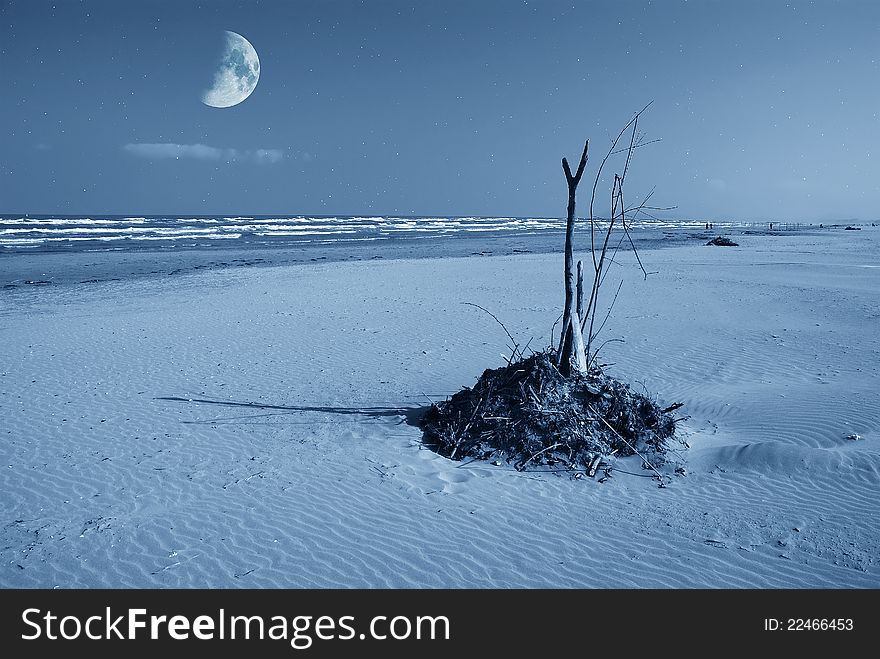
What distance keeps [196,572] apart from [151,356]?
6915mm

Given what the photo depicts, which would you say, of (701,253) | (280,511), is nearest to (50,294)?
Result: (280,511)

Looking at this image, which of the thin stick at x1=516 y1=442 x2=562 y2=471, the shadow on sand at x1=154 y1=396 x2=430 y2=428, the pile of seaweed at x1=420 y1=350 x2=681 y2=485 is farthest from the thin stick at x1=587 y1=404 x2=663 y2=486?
the shadow on sand at x1=154 y1=396 x2=430 y2=428

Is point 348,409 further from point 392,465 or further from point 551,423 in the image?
point 551,423

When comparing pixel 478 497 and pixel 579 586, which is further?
pixel 478 497

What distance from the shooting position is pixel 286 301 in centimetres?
1571

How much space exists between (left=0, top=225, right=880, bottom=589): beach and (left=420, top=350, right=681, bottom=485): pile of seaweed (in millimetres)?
196

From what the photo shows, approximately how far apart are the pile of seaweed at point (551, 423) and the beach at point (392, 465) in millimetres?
196

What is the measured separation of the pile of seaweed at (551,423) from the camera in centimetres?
560

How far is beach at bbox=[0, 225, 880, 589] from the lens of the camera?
400 centimetres

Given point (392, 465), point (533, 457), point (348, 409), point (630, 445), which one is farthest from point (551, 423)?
point (348, 409)

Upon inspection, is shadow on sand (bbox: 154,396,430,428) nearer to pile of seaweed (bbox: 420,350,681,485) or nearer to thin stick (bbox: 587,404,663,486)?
pile of seaweed (bbox: 420,350,681,485)

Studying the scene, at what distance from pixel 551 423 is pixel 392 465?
1559 millimetres

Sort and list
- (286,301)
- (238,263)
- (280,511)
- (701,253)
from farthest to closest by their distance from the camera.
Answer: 1. (701,253)
2. (238,263)
3. (286,301)
4. (280,511)

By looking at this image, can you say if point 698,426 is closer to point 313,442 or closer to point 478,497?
point 478,497
